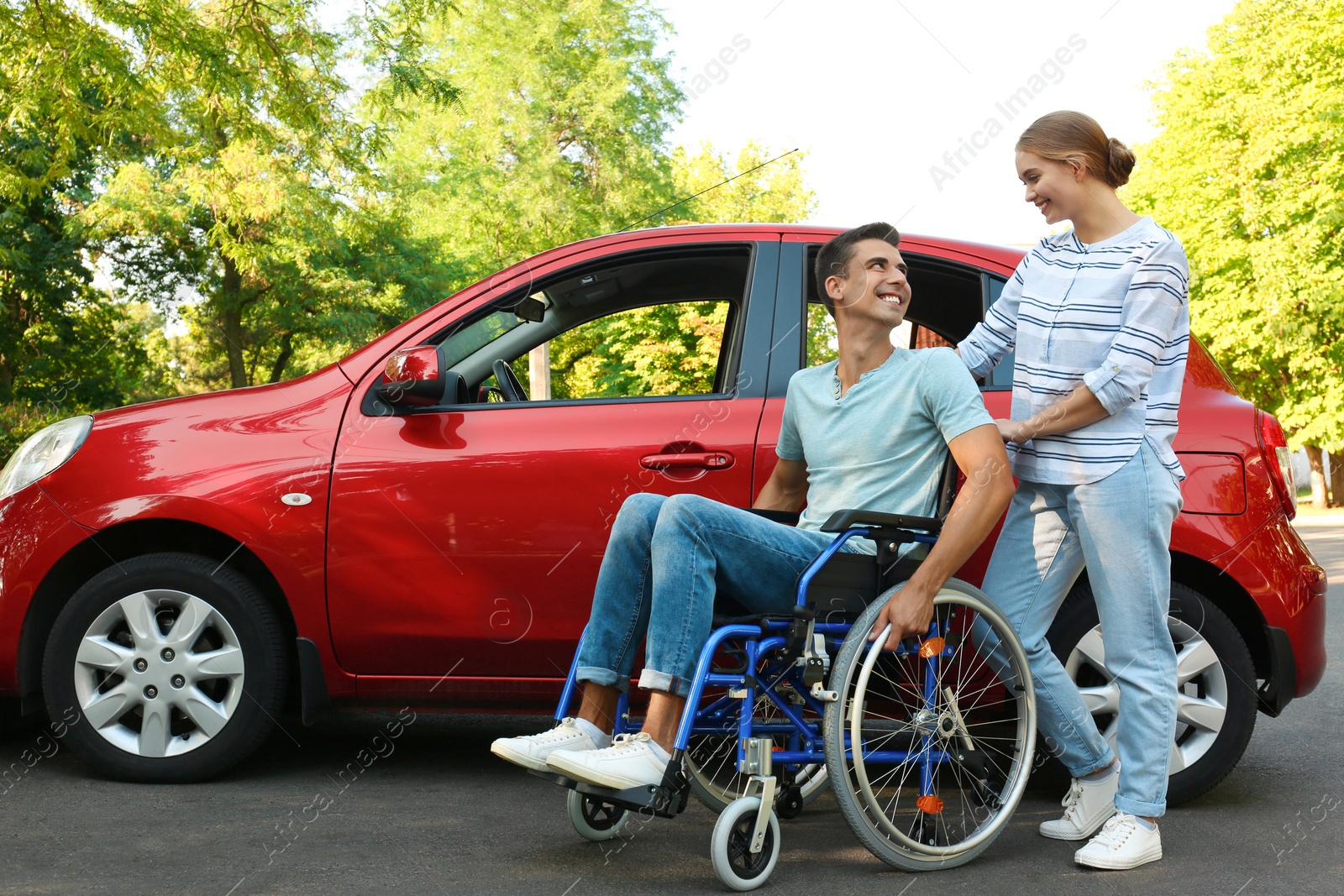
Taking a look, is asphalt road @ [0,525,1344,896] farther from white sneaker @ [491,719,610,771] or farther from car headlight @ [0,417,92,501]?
car headlight @ [0,417,92,501]

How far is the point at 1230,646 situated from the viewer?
148 inches

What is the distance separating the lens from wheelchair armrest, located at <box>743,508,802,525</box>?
11.4 feet

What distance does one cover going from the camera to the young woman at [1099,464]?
3234 mm

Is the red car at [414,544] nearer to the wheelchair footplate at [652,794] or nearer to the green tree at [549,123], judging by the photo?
the wheelchair footplate at [652,794]

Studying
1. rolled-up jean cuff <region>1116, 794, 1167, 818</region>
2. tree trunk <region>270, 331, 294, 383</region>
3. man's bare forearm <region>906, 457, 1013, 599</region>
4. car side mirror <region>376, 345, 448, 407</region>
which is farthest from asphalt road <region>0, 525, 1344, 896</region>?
tree trunk <region>270, 331, 294, 383</region>

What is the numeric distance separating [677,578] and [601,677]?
1.08ft

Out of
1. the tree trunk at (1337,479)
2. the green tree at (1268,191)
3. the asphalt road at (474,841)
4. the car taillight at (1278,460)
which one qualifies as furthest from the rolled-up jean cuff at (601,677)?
the tree trunk at (1337,479)

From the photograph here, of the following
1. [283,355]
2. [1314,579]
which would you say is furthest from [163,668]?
[283,355]

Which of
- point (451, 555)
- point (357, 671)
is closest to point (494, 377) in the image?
point (451, 555)

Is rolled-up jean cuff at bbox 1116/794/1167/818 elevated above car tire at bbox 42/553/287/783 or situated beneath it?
situated beneath

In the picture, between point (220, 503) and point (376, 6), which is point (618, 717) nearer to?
point (220, 503)

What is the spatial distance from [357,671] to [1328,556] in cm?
1338

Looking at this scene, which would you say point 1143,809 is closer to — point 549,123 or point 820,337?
point 820,337

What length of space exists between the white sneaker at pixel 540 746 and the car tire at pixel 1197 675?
5.13 feet
